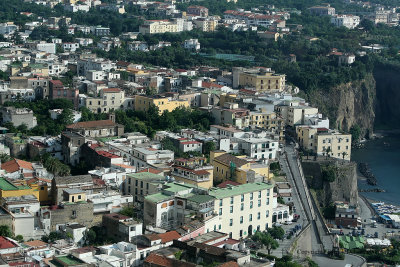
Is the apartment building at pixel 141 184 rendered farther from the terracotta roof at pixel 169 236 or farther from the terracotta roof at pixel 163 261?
the terracotta roof at pixel 163 261

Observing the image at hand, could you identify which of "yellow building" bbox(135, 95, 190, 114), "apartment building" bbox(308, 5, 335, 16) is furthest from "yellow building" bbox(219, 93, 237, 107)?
"apartment building" bbox(308, 5, 335, 16)

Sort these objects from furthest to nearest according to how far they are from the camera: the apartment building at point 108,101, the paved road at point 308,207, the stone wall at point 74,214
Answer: the apartment building at point 108,101, the paved road at point 308,207, the stone wall at point 74,214

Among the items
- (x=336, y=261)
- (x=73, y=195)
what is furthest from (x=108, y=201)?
(x=336, y=261)

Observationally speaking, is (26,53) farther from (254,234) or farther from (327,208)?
(254,234)

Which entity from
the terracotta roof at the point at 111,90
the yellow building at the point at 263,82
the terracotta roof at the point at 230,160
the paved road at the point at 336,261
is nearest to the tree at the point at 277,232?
the paved road at the point at 336,261

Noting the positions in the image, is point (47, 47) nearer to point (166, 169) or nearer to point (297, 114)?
point (297, 114)
